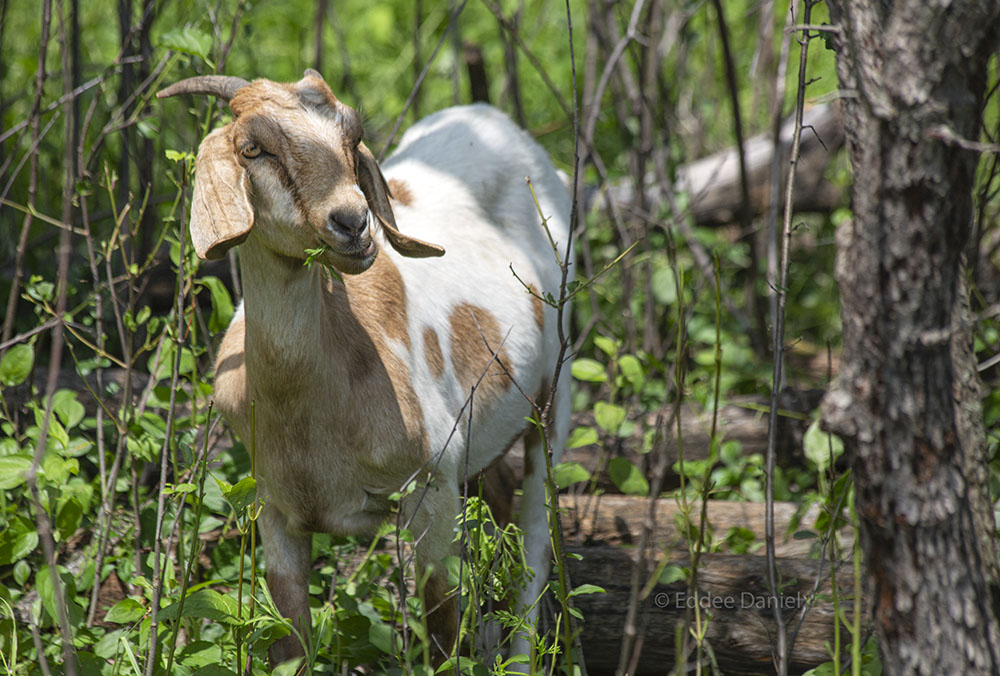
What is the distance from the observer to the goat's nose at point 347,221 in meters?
2.23

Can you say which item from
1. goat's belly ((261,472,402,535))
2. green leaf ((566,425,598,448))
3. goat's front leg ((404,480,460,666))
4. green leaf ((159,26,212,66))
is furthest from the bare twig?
green leaf ((159,26,212,66))

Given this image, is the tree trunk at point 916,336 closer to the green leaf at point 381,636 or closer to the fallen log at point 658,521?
the green leaf at point 381,636

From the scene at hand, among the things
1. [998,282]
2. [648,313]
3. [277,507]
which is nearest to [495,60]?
[648,313]

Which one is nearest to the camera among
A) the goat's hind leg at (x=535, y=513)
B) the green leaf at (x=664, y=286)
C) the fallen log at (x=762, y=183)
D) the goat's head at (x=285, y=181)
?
the goat's head at (x=285, y=181)

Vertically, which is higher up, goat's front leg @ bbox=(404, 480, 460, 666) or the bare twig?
the bare twig

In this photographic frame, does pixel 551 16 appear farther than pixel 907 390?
Yes

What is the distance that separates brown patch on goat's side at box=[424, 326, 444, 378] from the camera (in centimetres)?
284

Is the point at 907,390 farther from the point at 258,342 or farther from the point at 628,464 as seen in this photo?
the point at 628,464

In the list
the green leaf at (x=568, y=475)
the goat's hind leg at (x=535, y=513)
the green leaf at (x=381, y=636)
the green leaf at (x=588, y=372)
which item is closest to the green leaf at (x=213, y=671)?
the green leaf at (x=381, y=636)

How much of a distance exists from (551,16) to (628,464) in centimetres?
467

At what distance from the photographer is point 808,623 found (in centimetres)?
273

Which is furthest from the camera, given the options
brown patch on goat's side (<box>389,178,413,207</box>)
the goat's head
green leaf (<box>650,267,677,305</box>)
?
green leaf (<box>650,267,677,305</box>)

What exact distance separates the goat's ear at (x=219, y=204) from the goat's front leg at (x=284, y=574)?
82 centimetres

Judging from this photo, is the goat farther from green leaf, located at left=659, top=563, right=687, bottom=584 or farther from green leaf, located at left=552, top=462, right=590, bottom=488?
green leaf, located at left=659, top=563, right=687, bottom=584
